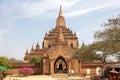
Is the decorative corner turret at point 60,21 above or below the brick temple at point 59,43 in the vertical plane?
above

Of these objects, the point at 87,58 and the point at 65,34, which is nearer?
the point at 87,58

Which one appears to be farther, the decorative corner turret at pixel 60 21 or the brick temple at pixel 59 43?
the decorative corner turret at pixel 60 21

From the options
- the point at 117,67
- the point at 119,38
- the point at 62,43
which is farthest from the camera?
the point at 62,43

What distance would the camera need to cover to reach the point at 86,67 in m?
55.1

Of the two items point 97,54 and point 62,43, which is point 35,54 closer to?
point 62,43

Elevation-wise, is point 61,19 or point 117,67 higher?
point 61,19

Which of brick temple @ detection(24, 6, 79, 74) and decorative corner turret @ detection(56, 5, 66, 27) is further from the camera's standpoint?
decorative corner turret @ detection(56, 5, 66, 27)

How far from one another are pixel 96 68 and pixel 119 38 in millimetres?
28840

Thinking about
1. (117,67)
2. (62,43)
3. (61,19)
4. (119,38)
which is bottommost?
(117,67)

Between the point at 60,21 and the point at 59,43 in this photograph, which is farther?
the point at 60,21

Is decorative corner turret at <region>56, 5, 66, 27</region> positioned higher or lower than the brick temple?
higher

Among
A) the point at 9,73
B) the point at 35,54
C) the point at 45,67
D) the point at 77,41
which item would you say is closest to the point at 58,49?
the point at 45,67

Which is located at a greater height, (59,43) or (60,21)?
(60,21)

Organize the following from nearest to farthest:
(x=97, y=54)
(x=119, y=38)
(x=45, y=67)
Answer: (x=119, y=38), (x=97, y=54), (x=45, y=67)
